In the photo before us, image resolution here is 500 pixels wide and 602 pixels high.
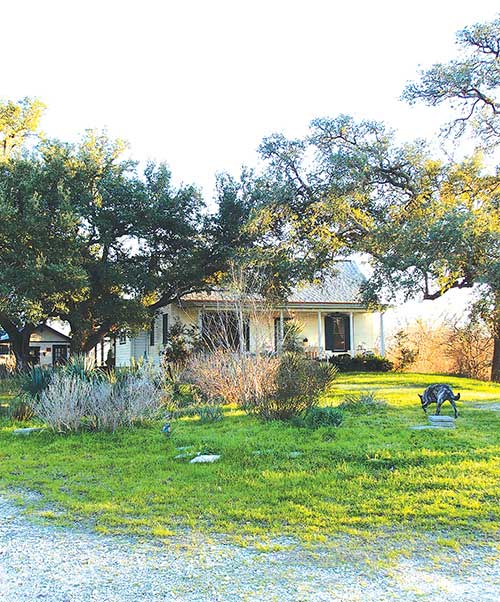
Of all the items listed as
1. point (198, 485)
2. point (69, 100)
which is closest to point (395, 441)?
point (198, 485)

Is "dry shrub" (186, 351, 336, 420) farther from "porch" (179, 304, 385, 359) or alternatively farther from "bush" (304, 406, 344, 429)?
"porch" (179, 304, 385, 359)

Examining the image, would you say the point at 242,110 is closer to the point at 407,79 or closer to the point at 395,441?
the point at 407,79

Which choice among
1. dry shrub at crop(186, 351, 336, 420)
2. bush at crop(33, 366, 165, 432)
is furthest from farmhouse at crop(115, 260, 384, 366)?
bush at crop(33, 366, 165, 432)

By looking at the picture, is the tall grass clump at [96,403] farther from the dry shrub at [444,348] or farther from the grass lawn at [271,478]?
the dry shrub at [444,348]

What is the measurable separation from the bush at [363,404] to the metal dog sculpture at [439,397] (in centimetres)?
89

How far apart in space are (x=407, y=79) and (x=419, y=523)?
50.0ft

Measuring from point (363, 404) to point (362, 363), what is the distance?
1214 cm

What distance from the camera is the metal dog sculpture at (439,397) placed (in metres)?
10.3

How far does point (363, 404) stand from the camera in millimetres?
11789

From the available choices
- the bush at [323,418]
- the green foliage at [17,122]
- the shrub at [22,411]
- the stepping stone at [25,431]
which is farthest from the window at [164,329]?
the bush at [323,418]

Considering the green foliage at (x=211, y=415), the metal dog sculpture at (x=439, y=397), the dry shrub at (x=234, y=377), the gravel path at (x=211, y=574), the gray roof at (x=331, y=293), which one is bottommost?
the gravel path at (x=211, y=574)

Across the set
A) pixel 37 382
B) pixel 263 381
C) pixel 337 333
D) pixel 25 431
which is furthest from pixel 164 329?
pixel 25 431

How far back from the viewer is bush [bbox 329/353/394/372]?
2369cm

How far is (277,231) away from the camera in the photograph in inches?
745
